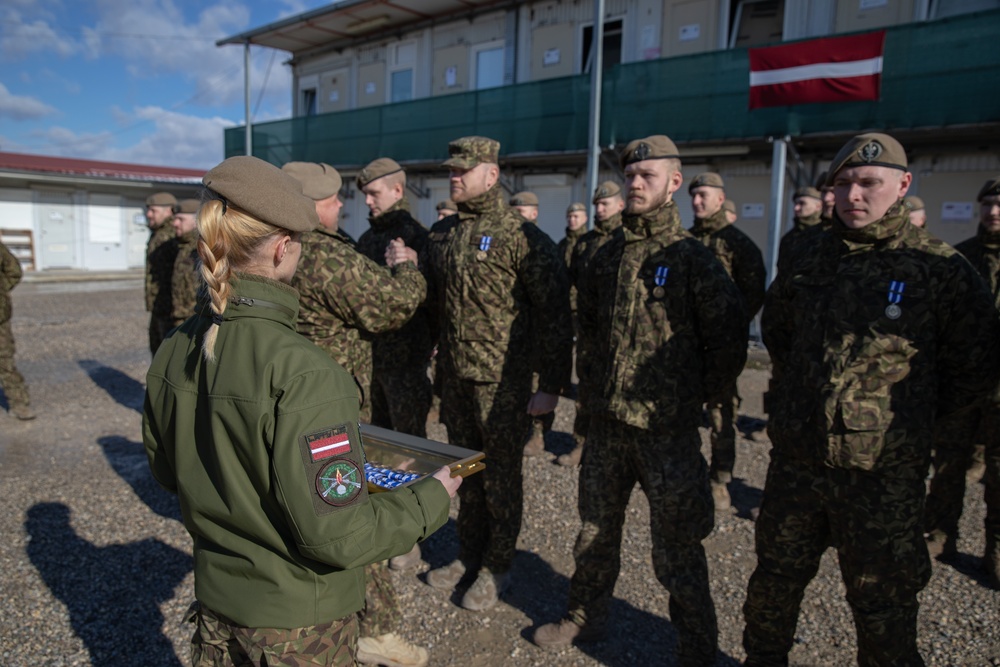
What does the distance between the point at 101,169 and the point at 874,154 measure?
35.4 metres

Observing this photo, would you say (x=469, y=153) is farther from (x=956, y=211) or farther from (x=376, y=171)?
(x=956, y=211)

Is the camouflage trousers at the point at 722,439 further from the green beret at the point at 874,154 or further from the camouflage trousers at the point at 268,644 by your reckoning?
the camouflage trousers at the point at 268,644

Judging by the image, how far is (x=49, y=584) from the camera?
3818 mm

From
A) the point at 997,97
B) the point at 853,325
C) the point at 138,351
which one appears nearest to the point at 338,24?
the point at 138,351

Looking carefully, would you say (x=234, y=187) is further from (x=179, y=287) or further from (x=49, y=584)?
(x=179, y=287)

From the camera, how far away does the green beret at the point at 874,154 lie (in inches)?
99.0

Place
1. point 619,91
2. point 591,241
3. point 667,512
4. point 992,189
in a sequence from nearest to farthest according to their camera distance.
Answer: point 667,512
point 992,189
point 591,241
point 619,91

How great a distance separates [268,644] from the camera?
162cm

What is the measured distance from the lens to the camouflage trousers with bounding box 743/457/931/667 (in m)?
2.45

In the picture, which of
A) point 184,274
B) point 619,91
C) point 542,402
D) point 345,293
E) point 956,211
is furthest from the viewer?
point 619,91

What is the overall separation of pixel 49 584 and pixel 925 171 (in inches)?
458

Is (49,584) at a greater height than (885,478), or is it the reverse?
(885,478)

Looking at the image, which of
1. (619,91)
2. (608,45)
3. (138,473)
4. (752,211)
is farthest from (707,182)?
(608,45)

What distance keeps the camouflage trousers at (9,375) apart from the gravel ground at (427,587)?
603 mm
